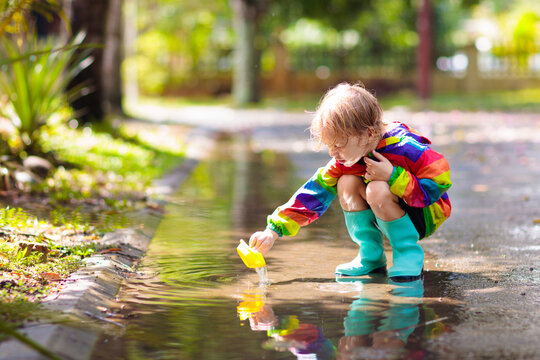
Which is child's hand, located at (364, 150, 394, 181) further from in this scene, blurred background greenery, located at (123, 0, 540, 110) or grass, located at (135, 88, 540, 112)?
blurred background greenery, located at (123, 0, 540, 110)

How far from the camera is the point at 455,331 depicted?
351cm

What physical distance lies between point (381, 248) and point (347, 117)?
2.76ft

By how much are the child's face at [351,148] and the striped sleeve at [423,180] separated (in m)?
0.18

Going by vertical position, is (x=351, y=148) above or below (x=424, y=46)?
below

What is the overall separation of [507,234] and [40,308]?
345 centimetres

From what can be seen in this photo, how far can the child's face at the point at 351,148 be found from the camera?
4.21 meters

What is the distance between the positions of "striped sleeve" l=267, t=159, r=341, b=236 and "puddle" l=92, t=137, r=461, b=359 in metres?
0.30

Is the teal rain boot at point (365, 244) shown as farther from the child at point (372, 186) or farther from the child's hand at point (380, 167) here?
the child's hand at point (380, 167)

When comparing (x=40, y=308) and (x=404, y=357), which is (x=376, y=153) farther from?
(x=40, y=308)

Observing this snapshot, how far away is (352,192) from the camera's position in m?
4.50

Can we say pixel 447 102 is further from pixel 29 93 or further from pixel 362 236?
pixel 362 236

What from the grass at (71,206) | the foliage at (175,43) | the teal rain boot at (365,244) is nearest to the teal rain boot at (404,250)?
the teal rain boot at (365,244)

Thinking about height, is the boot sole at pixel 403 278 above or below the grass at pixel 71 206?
below

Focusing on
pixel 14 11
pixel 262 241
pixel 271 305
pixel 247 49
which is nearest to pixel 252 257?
pixel 262 241
